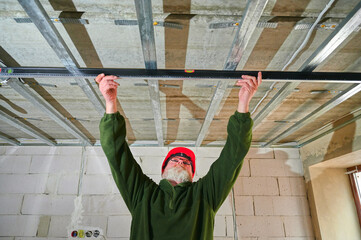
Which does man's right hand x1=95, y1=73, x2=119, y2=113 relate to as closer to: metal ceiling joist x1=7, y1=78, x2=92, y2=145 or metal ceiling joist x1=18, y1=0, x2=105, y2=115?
metal ceiling joist x1=18, y1=0, x2=105, y2=115

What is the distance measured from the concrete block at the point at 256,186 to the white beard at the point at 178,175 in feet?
6.87

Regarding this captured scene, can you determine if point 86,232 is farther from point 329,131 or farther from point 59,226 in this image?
point 329,131

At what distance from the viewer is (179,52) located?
1620mm

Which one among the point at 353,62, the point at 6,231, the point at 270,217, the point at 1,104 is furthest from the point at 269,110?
the point at 6,231

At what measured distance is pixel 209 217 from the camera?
50.3 inches

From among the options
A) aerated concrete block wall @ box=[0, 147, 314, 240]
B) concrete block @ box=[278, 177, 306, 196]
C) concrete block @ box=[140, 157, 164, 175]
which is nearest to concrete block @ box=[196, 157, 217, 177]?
aerated concrete block wall @ box=[0, 147, 314, 240]

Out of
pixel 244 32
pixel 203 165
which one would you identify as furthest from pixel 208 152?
pixel 244 32

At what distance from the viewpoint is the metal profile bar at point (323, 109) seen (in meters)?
1.98

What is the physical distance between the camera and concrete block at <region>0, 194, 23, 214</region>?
10.5ft

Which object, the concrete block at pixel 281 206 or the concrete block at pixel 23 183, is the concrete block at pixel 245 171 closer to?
the concrete block at pixel 281 206

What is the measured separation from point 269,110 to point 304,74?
0.85 metres

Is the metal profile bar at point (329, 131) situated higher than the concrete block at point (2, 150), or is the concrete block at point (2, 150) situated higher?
the metal profile bar at point (329, 131)

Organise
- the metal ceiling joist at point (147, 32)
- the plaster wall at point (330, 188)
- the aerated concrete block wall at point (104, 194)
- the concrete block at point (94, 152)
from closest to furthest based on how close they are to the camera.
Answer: the metal ceiling joist at point (147, 32) < the plaster wall at point (330, 188) < the aerated concrete block wall at point (104, 194) < the concrete block at point (94, 152)

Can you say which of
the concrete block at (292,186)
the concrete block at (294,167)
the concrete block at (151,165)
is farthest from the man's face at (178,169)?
the concrete block at (294,167)
